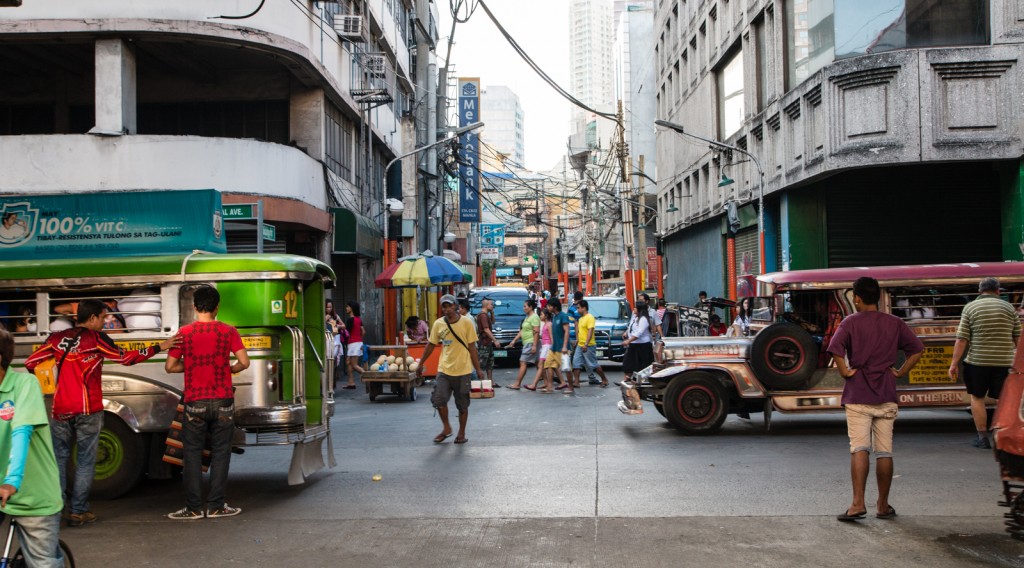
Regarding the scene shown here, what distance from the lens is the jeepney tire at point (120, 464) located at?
8.58m

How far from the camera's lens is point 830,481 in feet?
28.3

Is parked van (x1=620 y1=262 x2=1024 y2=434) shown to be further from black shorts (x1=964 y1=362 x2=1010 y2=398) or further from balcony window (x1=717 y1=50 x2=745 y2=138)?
balcony window (x1=717 y1=50 x2=745 y2=138)

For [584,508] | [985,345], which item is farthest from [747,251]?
[584,508]

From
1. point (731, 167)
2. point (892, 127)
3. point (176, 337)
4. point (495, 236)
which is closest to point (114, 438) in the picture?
point (176, 337)

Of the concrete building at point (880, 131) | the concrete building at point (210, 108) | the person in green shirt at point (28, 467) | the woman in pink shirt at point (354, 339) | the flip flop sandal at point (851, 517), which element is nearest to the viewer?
the person in green shirt at point (28, 467)

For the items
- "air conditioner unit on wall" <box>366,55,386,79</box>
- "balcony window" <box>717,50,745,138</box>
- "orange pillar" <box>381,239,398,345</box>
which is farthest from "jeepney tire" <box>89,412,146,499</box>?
"balcony window" <box>717,50,745,138</box>

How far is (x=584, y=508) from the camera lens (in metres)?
7.77

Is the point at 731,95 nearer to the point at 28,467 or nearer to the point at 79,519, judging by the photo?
the point at 79,519

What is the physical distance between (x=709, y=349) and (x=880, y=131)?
29.4ft

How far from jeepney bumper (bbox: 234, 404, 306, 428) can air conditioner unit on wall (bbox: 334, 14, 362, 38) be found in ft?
55.7

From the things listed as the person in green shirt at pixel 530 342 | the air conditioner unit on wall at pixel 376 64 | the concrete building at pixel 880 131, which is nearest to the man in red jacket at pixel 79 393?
the person in green shirt at pixel 530 342

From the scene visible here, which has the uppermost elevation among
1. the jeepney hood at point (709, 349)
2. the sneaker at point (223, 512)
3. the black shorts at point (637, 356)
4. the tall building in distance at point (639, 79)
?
the tall building in distance at point (639, 79)

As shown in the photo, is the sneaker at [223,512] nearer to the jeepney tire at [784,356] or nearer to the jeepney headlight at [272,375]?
the jeepney headlight at [272,375]

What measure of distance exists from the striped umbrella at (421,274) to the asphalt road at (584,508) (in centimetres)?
912
